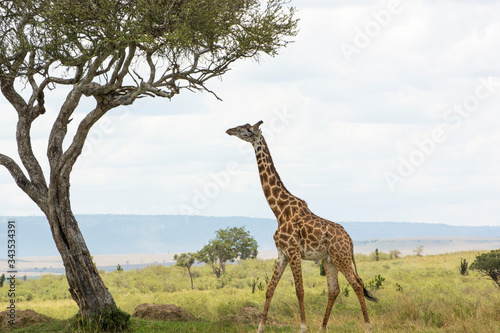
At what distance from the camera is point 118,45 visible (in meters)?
15.6

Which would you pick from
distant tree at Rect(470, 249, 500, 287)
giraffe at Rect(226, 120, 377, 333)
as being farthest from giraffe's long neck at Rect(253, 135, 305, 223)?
distant tree at Rect(470, 249, 500, 287)

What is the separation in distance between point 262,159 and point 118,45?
18.0ft

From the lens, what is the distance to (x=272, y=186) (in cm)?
1429

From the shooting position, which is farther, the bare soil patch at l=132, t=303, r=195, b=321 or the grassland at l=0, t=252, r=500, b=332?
the bare soil patch at l=132, t=303, r=195, b=321

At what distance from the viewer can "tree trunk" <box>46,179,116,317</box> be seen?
15469 mm

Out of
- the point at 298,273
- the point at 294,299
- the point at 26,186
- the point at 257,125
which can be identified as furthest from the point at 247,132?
the point at 294,299

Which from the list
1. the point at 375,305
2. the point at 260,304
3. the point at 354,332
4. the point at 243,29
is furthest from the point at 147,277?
the point at 354,332

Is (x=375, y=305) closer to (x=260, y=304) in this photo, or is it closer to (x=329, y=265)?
(x=260, y=304)

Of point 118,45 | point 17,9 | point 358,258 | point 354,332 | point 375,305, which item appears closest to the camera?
point 354,332

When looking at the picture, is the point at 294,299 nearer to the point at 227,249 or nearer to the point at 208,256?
the point at 208,256

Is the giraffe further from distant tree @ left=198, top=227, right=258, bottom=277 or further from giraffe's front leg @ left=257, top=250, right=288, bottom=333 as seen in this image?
distant tree @ left=198, top=227, right=258, bottom=277

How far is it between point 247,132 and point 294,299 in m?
10.6

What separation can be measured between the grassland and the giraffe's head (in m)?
5.20

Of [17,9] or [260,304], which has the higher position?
[17,9]
